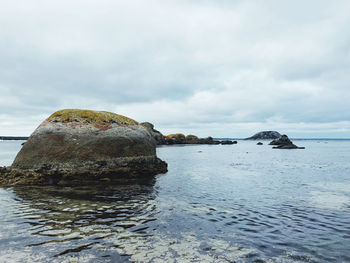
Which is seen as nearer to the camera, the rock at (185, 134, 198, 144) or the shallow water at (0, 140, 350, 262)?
the shallow water at (0, 140, 350, 262)

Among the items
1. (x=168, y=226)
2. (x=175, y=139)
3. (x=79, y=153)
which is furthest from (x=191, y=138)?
(x=168, y=226)

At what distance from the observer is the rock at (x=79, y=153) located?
43.8 feet

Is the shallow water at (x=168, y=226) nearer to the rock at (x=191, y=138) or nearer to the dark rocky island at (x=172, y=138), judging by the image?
the dark rocky island at (x=172, y=138)

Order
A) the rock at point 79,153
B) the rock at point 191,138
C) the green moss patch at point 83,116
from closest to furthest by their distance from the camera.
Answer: the rock at point 79,153
the green moss patch at point 83,116
the rock at point 191,138

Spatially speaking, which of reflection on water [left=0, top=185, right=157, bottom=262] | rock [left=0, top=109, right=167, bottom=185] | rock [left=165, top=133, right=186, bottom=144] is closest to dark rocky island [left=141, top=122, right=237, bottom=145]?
rock [left=165, top=133, right=186, bottom=144]

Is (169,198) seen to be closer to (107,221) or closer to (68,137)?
(107,221)

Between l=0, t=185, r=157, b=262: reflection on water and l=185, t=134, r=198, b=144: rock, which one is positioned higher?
l=185, t=134, r=198, b=144: rock

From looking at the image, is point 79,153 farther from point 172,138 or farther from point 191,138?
point 191,138

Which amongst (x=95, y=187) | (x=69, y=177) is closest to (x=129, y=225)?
(x=95, y=187)

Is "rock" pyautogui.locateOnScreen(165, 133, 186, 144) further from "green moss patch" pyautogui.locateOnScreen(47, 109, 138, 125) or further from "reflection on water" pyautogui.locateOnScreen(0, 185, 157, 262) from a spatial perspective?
"reflection on water" pyautogui.locateOnScreen(0, 185, 157, 262)

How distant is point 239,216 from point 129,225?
13.1ft

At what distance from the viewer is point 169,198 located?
10.8 m

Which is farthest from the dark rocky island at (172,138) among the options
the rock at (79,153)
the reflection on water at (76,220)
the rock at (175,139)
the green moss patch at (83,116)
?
the reflection on water at (76,220)

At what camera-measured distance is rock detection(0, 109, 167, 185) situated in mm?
13336
